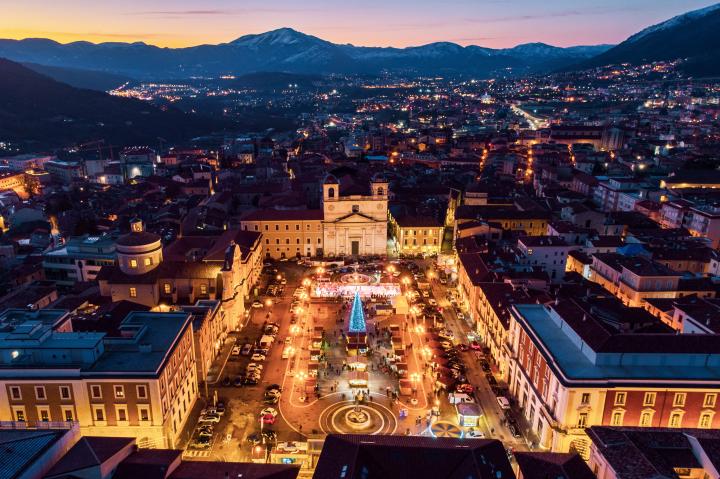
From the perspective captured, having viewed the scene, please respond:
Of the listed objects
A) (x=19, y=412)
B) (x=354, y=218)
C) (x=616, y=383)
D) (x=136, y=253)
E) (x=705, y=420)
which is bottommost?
(x=705, y=420)

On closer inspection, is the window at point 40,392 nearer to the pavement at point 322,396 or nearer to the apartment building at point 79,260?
the pavement at point 322,396

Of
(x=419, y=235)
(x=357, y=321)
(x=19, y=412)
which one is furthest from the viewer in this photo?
(x=419, y=235)

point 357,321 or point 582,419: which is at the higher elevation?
point 582,419

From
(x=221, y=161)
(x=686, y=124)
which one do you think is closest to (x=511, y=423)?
(x=221, y=161)

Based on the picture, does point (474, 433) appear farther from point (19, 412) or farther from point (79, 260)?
point (79, 260)

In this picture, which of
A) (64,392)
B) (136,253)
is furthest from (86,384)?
(136,253)

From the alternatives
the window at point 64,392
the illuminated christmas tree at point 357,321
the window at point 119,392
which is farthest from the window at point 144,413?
the illuminated christmas tree at point 357,321
